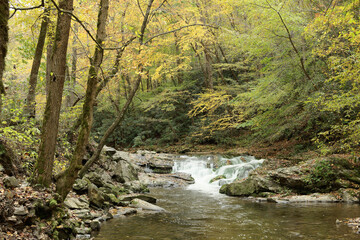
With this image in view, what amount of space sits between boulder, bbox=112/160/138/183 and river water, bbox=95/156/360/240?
2.09m

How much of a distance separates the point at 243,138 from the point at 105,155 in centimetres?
1217

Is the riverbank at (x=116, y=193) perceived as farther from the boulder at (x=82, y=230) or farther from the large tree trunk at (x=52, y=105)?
the large tree trunk at (x=52, y=105)

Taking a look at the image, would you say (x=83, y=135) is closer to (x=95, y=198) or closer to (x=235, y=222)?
(x=95, y=198)

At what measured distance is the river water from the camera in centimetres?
552

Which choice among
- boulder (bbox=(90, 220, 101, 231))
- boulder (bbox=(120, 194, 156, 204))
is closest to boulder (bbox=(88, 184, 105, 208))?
boulder (bbox=(120, 194, 156, 204))

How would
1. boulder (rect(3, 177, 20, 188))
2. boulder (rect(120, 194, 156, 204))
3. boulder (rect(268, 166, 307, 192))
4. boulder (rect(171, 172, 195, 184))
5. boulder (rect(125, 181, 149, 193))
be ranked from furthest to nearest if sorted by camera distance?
1. boulder (rect(171, 172, 195, 184))
2. boulder (rect(125, 181, 149, 193))
3. boulder (rect(268, 166, 307, 192))
4. boulder (rect(120, 194, 156, 204))
5. boulder (rect(3, 177, 20, 188))

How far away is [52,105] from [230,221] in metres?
4.99

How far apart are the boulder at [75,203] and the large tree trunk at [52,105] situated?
4.06 feet

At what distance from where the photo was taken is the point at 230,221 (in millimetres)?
6730

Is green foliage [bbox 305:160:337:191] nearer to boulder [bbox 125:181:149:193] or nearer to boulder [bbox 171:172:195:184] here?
boulder [bbox 171:172:195:184]

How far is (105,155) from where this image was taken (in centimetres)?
1200

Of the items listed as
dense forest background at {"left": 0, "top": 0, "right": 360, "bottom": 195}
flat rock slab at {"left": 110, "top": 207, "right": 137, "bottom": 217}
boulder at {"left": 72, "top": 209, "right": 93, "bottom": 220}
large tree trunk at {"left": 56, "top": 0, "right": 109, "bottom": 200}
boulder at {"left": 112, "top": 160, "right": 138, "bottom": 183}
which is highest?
dense forest background at {"left": 0, "top": 0, "right": 360, "bottom": 195}

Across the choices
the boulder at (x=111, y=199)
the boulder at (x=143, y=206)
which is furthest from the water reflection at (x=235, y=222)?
the boulder at (x=111, y=199)

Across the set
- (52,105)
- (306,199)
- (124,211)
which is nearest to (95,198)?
(124,211)
